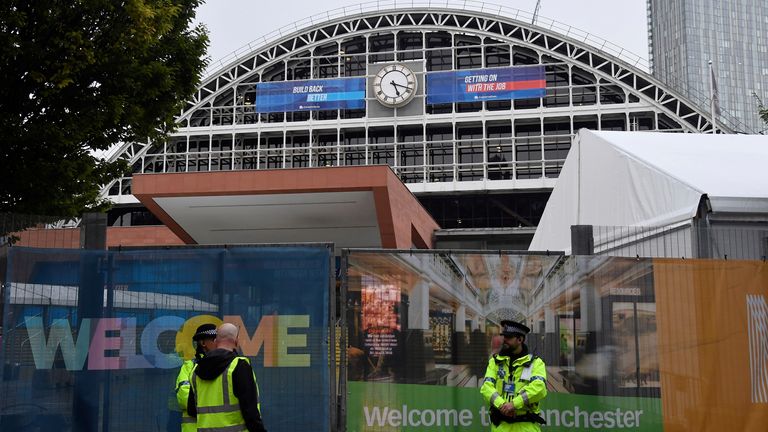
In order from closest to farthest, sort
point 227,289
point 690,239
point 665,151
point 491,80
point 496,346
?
point 496,346 < point 227,289 < point 690,239 < point 665,151 < point 491,80

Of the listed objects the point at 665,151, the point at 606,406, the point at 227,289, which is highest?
the point at 665,151

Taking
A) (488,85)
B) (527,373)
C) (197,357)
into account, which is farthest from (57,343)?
(488,85)

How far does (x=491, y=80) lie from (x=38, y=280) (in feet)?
143

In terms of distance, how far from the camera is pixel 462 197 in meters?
50.5

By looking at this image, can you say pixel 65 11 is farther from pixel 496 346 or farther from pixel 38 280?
pixel 496 346

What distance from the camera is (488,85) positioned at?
162ft

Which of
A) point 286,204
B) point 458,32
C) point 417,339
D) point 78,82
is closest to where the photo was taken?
point 417,339

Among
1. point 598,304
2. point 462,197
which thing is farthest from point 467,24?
point 598,304

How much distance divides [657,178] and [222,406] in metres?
7.55

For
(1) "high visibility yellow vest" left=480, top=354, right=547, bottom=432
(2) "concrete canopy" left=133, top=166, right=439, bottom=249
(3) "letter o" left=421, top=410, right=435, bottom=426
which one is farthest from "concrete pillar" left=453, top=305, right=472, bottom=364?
(2) "concrete canopy" left=133, top=166, right=439, bottom=249

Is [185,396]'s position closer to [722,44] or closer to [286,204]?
[286,204]

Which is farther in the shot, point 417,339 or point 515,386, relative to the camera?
point 417,339

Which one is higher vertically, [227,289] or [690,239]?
[690,239]

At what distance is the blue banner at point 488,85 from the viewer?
4881cm
